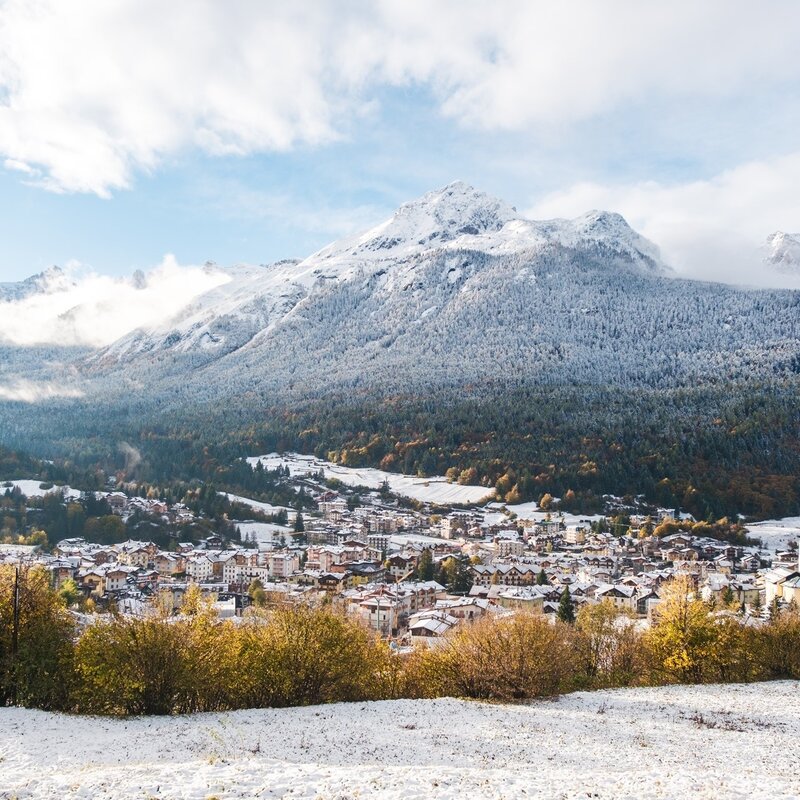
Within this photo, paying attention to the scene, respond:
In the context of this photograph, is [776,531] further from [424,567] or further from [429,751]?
[429,751]

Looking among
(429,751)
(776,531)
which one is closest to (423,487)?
(776,531)

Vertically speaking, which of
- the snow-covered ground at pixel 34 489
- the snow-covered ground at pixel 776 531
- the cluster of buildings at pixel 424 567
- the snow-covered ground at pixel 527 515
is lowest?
the cluster of buildings at pixel 424 567

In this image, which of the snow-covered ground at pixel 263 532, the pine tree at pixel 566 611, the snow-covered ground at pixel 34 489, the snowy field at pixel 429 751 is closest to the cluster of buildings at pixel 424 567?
the snow-covered ground at pixel 263 532

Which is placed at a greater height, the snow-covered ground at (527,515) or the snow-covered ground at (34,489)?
the snow-covered ground at (34,489)

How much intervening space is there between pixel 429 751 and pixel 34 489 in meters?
156

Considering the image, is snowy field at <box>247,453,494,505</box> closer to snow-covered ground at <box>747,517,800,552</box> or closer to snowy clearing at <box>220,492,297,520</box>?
snowy clearing at <box>220,492,297,520</box>

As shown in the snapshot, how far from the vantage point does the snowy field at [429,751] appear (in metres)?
17.9

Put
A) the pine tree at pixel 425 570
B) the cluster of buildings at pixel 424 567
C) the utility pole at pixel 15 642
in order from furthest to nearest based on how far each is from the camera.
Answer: the pine tree at pixel 425 570, the cluster of buildings at pixel 424 567, the utility pole at pixel 15 642

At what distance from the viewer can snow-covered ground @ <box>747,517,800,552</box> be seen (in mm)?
125938

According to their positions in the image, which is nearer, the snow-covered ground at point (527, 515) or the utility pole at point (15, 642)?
the utility pole at point (15, 642)

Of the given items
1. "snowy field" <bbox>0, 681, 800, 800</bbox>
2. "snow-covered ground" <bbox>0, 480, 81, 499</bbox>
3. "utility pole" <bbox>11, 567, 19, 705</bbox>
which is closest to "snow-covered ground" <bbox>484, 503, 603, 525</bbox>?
"snow-covered ground" <bbox>0, 480, 81, 499</bbox>

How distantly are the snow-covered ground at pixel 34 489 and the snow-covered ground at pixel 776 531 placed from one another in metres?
130

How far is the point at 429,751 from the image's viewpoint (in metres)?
23.1

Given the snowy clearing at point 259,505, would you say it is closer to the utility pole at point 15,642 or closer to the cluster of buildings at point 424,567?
the cluster of buildings at point 424,567
